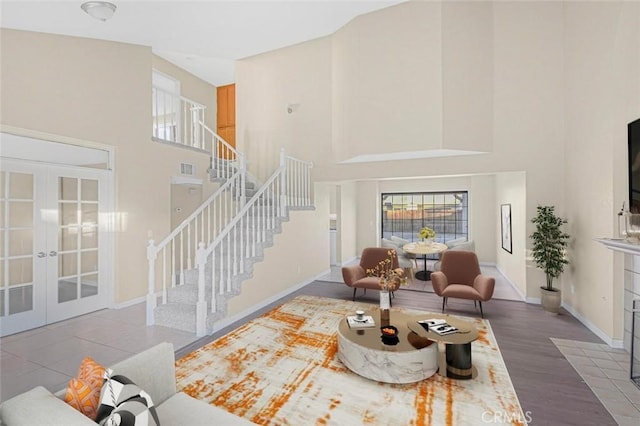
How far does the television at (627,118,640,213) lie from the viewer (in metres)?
3.00

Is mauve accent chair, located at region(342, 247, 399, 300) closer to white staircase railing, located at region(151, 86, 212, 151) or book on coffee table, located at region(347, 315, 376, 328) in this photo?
book on coffee table, located at region(347, 315, 376, 328)

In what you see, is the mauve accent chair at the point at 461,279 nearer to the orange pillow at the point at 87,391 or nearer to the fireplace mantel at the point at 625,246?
the fireplace mantel at the point at 625,246

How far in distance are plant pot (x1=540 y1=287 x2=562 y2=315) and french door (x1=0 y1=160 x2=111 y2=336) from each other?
6.57 meters

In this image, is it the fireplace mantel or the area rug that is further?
the fireplace mantel

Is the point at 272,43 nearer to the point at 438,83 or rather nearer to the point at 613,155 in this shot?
the point at 438,83

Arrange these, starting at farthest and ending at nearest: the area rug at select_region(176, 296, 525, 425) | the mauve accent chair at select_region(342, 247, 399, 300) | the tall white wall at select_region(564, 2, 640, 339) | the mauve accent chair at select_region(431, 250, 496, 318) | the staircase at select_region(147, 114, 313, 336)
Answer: the mauve accent chair at select_region(342, 247, 399, 300), the mauve accent chair at select_region(431, 250, 496, 318), the staircase at select_region(147, 114, 313, 336), the tall white wall at select_region(564, 2, 640, 339), the area rug at select_region(176, 296, 525, 425)

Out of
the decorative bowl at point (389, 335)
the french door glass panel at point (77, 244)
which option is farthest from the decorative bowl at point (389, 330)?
the french door glass panel at point (77, 244)

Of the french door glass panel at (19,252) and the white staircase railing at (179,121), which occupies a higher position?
the white staircase railing at (179,121)

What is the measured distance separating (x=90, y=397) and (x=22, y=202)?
145 inches

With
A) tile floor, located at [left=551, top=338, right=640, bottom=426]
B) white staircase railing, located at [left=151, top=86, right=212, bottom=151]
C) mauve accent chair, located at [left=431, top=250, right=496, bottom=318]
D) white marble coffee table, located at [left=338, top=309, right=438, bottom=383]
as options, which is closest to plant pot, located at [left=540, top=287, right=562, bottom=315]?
mauve accent chair, located at [left=431, top=250, right=496, bottom=318]

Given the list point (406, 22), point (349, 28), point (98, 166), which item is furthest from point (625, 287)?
point (98, 166)

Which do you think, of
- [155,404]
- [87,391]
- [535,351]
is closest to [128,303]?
[155,404]

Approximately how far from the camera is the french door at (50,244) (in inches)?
146

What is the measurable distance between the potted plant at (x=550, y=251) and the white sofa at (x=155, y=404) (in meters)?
4.69
